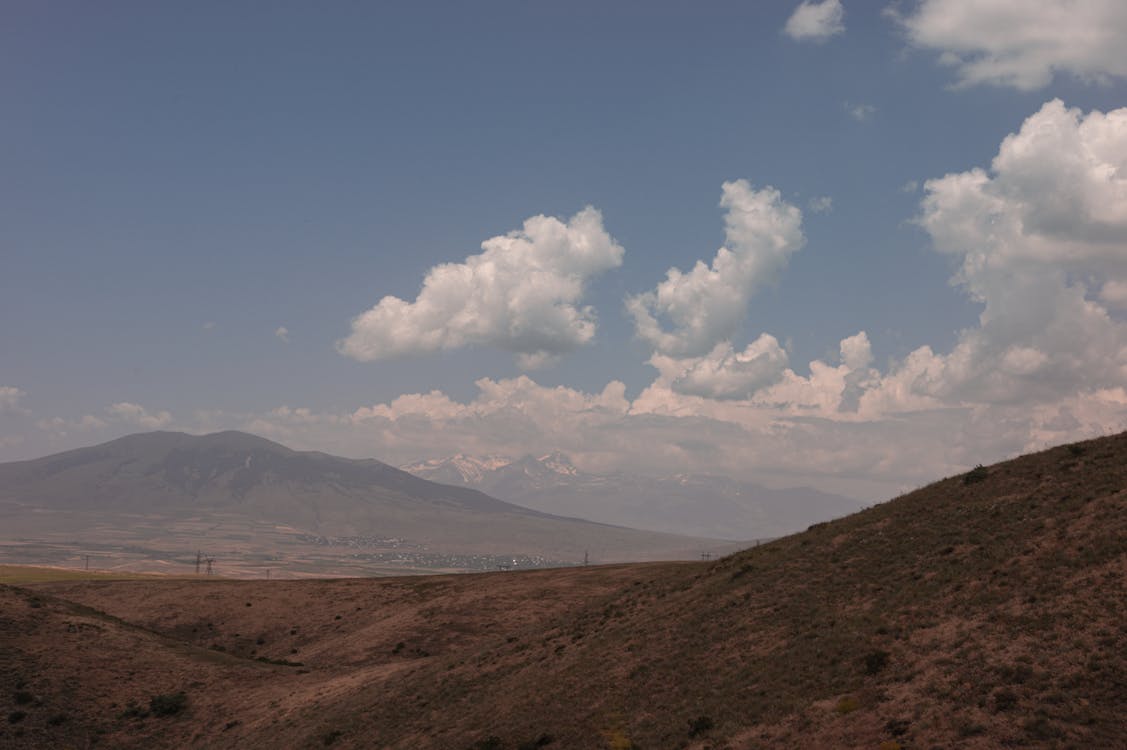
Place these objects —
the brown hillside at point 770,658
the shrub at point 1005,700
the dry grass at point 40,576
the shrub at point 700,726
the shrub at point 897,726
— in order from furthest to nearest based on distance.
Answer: the dry grass at point 40,576 → the shrub at point 700,726 → the brown hillside at point 770,658 → the shrub at point 897,726 → the shrub at point 1005,700

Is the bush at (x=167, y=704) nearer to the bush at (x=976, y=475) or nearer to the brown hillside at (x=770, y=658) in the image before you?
the brown hillside at (x=770, y=658)

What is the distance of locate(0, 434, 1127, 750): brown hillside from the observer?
85.7ft

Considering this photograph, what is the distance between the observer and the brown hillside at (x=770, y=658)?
85.7 feet

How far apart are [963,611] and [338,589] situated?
8019 cm

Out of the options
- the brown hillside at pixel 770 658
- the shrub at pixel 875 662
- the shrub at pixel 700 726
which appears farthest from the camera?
the shrub at pixel 700 726

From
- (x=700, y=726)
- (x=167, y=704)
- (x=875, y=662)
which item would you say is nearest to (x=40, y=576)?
(x=167, y=704)

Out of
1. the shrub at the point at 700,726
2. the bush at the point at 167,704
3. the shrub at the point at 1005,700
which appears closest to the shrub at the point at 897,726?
the shrub at the point at 1005,700

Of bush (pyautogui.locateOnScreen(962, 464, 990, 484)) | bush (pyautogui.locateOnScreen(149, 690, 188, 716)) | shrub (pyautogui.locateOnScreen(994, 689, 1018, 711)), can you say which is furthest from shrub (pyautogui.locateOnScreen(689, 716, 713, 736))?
bush (pyautogui.locateOnScreen(149, 690, 188, 716))

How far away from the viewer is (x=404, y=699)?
4675 cm

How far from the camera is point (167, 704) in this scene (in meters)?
54.6

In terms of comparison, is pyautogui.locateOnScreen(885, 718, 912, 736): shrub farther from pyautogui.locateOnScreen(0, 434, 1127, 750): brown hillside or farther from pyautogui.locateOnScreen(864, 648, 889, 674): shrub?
pyautogui.locateOnScreen(864, 648, 889, 674): shrub

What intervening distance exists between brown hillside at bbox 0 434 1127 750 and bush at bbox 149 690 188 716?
0.75m

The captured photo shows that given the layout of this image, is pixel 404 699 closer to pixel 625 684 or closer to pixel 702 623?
pixel 625 684

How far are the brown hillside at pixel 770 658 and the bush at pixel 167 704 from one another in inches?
29.4
